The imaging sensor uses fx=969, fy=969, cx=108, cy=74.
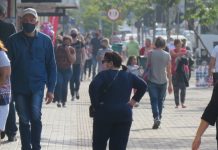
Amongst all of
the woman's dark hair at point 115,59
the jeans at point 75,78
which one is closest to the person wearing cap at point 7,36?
the woman's dark hair at point 115,59

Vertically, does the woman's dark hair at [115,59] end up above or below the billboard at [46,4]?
below

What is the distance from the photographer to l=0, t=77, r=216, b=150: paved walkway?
49.4ft

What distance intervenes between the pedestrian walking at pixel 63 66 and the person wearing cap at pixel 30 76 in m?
10.7

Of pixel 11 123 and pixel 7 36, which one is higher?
pixel 7 36

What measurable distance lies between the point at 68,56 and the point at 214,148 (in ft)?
30.4

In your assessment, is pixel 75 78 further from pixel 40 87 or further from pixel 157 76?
pixel 40 87

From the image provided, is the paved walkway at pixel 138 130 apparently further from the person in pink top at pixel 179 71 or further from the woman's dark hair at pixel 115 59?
the woman's dark hair at pixel 115 59

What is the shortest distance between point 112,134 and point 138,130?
22.7 ft

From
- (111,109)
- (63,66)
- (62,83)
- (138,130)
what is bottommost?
(138,130)

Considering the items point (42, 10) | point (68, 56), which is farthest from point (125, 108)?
point (42, 10)

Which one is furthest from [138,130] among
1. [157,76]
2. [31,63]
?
[31,63]

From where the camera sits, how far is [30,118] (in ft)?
41.2

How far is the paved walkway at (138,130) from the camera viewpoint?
15.1 meters

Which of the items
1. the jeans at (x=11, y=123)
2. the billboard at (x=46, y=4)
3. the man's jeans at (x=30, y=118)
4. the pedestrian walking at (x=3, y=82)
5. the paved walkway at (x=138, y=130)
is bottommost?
the paved walkway at (x=138, y=130)
